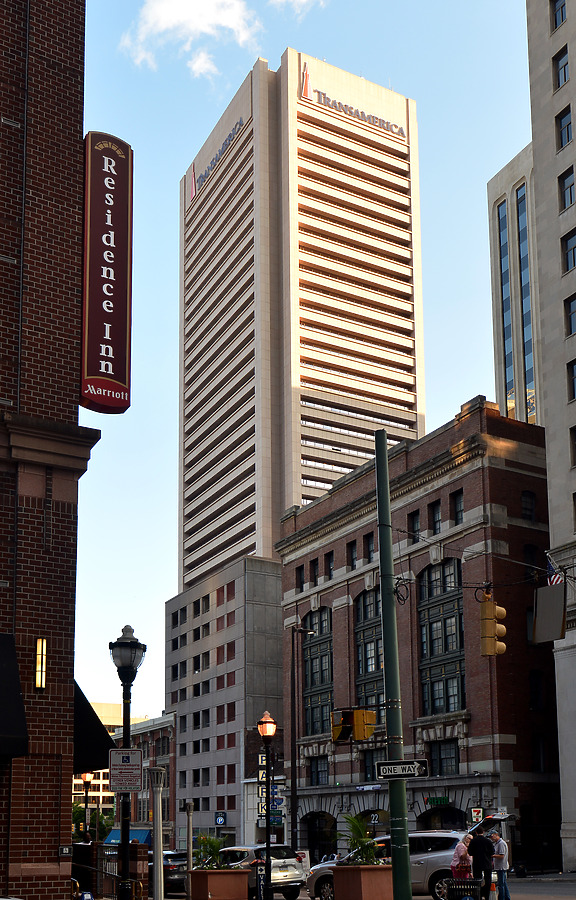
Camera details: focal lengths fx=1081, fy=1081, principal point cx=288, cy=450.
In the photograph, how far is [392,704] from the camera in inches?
669

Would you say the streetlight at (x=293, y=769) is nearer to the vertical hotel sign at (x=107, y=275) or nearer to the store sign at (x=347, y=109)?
the vertical hotel sign at (x=107, y=275)

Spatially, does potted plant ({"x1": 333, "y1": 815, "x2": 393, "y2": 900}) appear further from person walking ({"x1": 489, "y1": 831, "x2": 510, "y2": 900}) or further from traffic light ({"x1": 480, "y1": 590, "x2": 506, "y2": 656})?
traffic light ({"x1": 480, "y1": 590, "x2": 506, "y2": 656})

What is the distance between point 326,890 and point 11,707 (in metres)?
16.7

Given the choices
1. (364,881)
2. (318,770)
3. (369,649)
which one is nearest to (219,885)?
(364,881)

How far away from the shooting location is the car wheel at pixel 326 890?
29.6 meters

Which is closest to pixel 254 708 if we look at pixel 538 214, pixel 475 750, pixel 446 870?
pixel 475 750

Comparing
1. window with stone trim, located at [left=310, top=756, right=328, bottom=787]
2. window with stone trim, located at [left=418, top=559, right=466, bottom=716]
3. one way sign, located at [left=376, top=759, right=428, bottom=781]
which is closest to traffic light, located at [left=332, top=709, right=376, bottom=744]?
one way sign, located at [left=376, top=759, right=428, bottom=781]

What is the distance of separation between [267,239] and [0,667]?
383 feet

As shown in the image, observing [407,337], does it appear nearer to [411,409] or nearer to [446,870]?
[411,409]

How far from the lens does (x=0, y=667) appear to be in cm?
1667

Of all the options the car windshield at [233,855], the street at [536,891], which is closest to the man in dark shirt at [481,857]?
the street at [536,891]

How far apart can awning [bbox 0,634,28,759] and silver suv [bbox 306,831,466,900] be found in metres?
14.0

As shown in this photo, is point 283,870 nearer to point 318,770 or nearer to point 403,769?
point 403,769

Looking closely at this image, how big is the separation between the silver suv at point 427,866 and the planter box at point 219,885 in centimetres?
219
